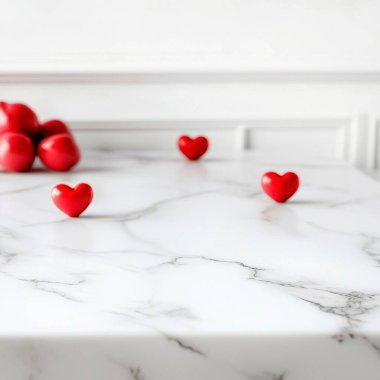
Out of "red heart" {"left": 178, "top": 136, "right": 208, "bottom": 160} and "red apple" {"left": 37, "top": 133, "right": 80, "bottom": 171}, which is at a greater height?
"red apple" {"left": 37, "top": 133, "right": 80, "bottom": 171}

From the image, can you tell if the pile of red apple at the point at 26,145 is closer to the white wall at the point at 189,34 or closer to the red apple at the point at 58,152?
the red apple at the point at 58,152

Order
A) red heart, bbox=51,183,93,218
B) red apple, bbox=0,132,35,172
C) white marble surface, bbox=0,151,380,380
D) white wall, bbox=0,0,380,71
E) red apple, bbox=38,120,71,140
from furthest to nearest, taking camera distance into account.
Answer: white wall, bbox=0,0,380,71 < red apple, bbox=38,120,71,140 < red apple, bbox=0,132,35,172 < red heart, bbox=51,183,93,218 < white marble surface, bbox=0,151,380,380

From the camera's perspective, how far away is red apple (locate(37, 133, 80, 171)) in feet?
3.73

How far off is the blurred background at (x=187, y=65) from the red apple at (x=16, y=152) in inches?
15.7

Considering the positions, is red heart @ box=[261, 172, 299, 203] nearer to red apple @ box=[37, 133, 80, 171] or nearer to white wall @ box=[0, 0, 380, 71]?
red apple @ box=[37, 133, 80, 171]

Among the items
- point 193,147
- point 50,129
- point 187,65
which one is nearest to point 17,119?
point 50,129

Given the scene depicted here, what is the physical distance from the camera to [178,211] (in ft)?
2.77

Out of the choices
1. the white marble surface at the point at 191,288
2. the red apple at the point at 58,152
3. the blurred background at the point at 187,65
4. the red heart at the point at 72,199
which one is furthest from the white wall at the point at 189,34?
the red heart at the point at 72,199

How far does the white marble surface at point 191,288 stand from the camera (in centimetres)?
46

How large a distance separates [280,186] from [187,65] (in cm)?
70

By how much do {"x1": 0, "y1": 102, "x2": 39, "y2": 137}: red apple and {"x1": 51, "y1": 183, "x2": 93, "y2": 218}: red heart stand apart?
420 mm

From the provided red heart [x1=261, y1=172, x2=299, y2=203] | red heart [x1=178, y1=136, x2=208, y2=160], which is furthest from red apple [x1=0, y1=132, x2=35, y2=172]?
red heart [x1=261, y1=172, x2=299, y2=203]

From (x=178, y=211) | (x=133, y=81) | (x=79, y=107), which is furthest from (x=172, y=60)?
(x=178, y=211)

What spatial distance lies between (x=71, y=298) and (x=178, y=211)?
1.09 ft
